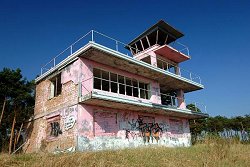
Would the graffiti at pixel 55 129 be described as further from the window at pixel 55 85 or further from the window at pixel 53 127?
the window at pixel 55 85

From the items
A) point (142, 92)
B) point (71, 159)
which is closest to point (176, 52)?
point (142, 92)

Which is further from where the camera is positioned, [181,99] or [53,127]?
[181,99]

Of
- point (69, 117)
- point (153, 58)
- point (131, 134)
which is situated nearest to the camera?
point (69, 117)

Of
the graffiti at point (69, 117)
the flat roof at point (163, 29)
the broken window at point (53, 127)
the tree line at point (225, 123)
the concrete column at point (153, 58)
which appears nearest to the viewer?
the graffiti at point (69, 117)

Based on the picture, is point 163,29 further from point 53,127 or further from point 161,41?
point 53,127

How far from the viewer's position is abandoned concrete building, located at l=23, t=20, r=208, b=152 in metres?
13.9

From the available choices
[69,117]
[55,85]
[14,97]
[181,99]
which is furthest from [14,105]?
[181,99]

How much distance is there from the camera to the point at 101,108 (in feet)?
49.2

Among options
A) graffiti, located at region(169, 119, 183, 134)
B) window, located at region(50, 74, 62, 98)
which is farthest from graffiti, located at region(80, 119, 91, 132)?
graffiti, located at region(169, 119, 183, 134)

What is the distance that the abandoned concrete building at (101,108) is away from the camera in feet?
45.7

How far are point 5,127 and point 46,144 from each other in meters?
4.92

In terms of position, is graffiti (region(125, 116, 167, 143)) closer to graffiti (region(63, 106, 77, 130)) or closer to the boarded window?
the boarded window

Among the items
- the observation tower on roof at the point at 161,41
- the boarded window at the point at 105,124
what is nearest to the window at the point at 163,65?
the observation tower on roof at the point at 161,41

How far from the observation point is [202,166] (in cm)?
880
